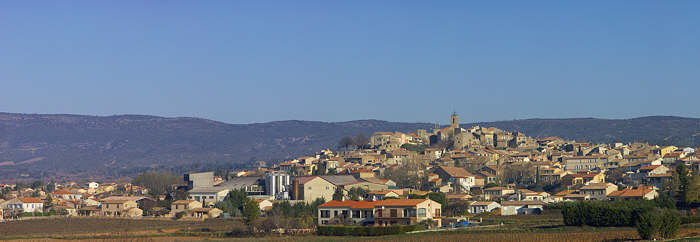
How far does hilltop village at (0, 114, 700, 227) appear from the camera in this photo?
2894 inches

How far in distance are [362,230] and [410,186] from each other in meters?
43.8

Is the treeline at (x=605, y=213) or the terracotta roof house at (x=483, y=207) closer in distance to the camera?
the treeline at (x=605, y=213)

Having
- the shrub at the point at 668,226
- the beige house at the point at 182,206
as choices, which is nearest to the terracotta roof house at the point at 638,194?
the shrub at the point at 668,226

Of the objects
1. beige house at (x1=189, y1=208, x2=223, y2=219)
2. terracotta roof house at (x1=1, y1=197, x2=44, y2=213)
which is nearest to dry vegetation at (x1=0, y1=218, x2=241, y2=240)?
beige house at (x1=189, y1=208, x2=223, y2=219)

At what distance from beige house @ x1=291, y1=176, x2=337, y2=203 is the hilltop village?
0.10m

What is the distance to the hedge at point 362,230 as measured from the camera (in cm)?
5597

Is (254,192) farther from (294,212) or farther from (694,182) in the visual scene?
(694,182)

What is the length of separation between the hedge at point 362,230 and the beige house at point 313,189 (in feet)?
89.7

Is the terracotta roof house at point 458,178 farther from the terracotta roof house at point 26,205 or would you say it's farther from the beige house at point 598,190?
the terracotta roof house at point 26,205

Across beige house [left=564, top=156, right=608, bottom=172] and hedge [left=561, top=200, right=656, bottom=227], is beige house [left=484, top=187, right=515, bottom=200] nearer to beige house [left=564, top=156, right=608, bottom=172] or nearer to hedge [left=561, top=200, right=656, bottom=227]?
hedge [left=561, top=200, right=656, bottom=227]

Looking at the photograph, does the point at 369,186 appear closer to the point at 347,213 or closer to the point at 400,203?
the point at 347,213

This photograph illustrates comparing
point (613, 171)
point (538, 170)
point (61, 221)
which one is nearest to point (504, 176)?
point (538, 170)

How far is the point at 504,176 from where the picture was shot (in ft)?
349

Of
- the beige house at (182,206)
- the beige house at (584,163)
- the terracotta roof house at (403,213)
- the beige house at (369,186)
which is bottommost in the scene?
the terracotta roof house at (403,213)
